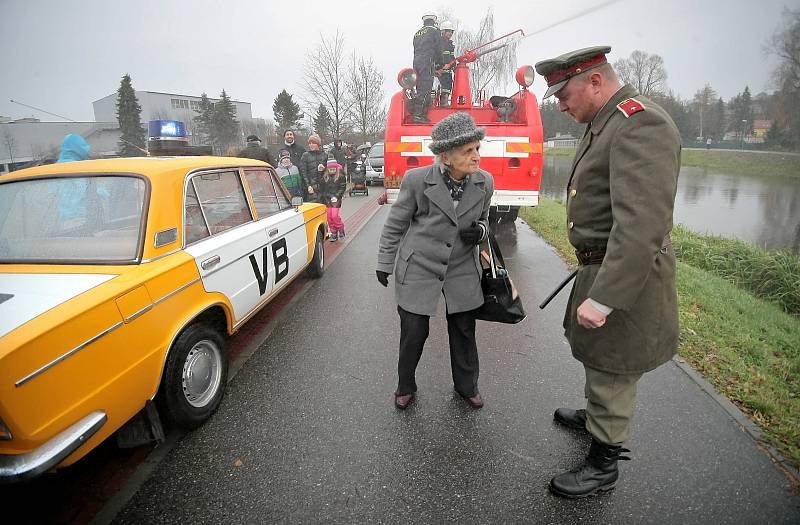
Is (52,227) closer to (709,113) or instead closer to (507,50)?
(507,50)

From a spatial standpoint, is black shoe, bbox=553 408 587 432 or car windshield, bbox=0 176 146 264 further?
black shoe, bbox=553 408 587 432

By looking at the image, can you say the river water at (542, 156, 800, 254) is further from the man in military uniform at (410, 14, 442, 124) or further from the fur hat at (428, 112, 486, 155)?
the fur hat at (428, 112, 486, 155)

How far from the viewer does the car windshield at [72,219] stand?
7.99ft

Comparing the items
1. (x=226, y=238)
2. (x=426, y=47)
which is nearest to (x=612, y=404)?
(x=226, y=238)

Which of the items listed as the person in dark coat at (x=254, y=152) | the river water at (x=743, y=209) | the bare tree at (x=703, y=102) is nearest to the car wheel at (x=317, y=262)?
the person in dark coat at (x=254, y=152)

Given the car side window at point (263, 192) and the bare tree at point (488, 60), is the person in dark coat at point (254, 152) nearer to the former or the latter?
the car side window at point (263, 192)

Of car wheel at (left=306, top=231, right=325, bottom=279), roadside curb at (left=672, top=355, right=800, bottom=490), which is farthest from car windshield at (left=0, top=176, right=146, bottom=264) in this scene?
roadside curb at (left=672, top=355, right=800, bottom=490)

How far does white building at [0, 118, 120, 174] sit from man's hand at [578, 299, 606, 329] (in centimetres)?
5809

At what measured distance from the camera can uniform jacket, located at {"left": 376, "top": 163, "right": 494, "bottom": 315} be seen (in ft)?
8.38

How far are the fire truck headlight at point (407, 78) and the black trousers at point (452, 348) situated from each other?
5.04m

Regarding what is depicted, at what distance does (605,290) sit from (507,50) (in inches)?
1462

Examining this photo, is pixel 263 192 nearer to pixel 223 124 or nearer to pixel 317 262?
pixel 317 262

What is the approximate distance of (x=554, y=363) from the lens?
139 inches

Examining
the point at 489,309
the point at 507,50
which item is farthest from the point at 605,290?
the point at 507,50
